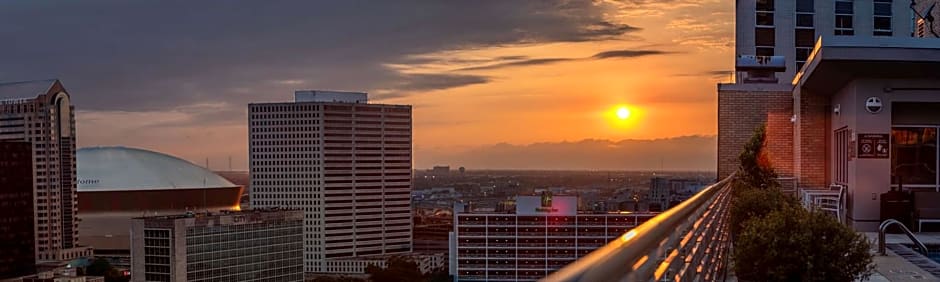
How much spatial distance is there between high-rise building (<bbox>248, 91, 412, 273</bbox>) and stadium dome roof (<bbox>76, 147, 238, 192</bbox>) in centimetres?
441

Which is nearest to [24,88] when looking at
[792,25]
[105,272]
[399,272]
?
[105,272]

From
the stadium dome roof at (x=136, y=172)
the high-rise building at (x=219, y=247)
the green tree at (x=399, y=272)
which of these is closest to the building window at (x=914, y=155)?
the green tree at (x=399, y=272)

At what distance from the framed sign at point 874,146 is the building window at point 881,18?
2322cm

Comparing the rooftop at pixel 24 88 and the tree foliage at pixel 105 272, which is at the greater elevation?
the rooftop at pixel 24 88

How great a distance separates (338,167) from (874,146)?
62.7 metres

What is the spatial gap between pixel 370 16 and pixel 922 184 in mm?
39809

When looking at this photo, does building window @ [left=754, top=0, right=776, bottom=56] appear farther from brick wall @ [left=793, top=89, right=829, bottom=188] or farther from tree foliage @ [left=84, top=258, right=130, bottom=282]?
tree foliage @ [left=84, top=258, right=130, bottom=282]

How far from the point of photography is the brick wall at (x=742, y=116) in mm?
14398

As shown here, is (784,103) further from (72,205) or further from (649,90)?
(72,205)

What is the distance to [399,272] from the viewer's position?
1789 inches

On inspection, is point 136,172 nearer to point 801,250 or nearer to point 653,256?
point 801,250

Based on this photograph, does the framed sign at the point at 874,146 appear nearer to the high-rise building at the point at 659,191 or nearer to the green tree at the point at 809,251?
the green tree at the point at 809,251

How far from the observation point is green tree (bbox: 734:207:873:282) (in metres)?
5.48

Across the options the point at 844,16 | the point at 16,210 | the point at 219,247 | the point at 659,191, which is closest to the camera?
the point at 659,191
